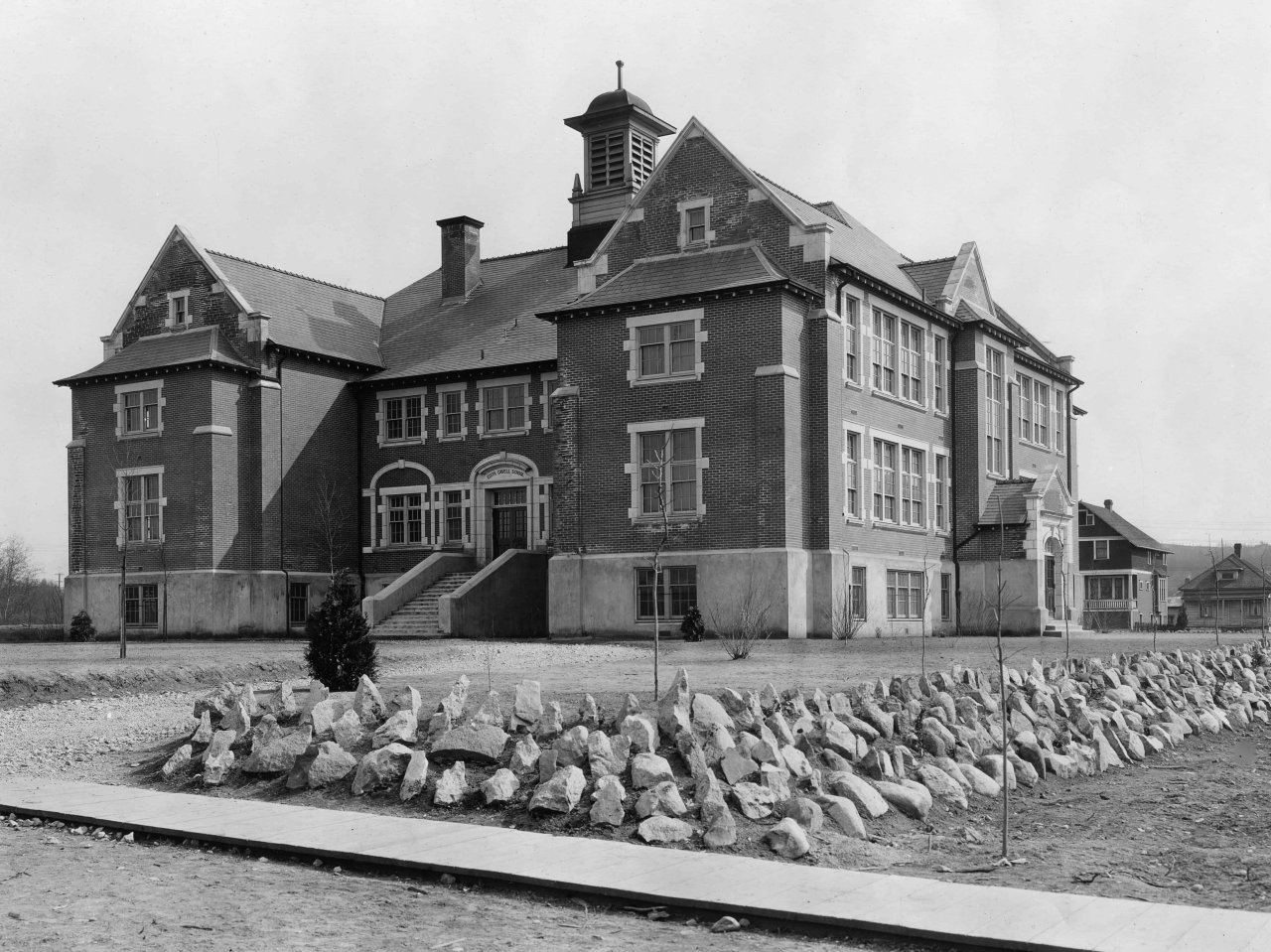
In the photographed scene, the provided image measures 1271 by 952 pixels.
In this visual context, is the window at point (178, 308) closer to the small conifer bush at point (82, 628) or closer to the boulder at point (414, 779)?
the small conifer bush at point (82, 628)

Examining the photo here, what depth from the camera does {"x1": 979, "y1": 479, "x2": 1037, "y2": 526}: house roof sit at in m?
40.9

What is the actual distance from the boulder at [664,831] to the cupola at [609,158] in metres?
36.6

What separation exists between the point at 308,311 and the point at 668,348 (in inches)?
613

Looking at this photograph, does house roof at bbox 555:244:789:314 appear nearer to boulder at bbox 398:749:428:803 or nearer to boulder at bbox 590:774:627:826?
boulder at bbox 398:749:428:803

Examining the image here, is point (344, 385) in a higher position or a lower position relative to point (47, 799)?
higher

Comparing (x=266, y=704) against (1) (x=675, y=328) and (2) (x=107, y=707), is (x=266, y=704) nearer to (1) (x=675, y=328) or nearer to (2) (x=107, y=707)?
(2) (x=107, y=707)

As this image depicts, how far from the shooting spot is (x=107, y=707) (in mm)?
19016

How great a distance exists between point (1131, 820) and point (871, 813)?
2.29 meters

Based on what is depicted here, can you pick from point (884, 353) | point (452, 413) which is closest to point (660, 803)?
point (884, 353)

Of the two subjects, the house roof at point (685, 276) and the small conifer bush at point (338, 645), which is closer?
the small conifer bush at point (338, 645)

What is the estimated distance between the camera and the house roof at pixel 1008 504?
134 feet

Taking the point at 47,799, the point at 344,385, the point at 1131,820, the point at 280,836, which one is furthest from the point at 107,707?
the point at 344,385

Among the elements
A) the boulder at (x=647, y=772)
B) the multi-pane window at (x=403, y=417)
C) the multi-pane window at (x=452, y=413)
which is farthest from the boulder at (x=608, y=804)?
the multi-pane window at (x=403, y=417)

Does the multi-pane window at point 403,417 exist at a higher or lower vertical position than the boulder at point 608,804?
higher
